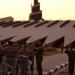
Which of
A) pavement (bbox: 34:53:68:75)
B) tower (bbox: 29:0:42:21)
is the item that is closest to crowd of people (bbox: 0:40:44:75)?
pavement (bbox: 34:53:68:75)

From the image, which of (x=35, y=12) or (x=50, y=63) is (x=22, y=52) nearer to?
(x=50, y=63)

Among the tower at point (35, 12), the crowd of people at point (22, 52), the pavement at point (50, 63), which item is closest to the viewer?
the crowd of people at point (22, 52)

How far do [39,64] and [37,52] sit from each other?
23.0 inches

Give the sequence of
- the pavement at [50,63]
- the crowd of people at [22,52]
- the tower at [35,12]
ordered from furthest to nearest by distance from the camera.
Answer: the tower at [35,12] < the pavement at [50,63] < the crowd of people at [22,52]

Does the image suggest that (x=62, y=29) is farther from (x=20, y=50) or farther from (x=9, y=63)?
(x=9, y=63)

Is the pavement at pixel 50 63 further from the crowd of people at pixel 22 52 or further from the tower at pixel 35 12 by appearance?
the tower at pixel 35 12

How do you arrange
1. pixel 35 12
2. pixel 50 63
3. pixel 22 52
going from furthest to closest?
pixel 35 12 → pixel 50 63 → pixel 22 52

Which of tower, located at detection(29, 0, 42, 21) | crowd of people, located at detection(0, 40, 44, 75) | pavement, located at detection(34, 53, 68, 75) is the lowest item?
tower, located at detection(29, 0, 42, 21)

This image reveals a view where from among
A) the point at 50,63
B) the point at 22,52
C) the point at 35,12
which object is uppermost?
the point at 22,52

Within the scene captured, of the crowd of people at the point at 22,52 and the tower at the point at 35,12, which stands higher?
the crowd of people at the point at 22,52

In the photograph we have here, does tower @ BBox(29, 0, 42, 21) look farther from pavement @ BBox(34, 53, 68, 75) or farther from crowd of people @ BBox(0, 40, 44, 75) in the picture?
crowd of people @ BBox(0, 40, 44, 75)

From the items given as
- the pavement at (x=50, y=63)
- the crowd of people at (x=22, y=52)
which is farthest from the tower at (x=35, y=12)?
the crowd of people at (x=22, y=52)

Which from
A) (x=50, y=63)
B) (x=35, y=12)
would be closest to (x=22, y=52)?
(x=50, y=63)

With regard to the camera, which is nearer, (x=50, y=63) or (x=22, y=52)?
(x=22, y=52)
